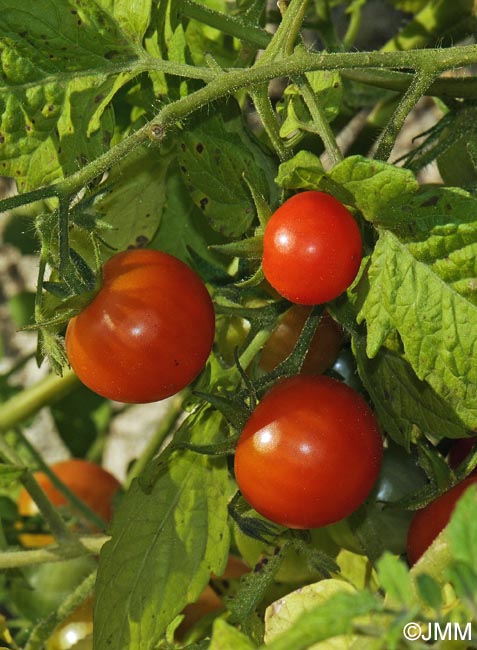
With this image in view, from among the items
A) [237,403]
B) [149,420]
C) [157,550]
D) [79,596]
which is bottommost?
[149,420]

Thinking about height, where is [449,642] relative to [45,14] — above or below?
below

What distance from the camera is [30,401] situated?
134 centimetres

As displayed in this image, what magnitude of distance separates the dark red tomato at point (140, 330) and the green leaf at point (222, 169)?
125 mm

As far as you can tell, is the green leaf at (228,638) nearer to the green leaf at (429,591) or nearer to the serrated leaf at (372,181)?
the green leaf at (429,591)

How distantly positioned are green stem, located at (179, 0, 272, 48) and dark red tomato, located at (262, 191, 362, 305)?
26 cm

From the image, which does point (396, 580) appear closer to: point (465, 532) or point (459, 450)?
point (465, 532)

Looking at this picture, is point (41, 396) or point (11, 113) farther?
point (41, 396)

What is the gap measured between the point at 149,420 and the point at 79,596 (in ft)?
2.64

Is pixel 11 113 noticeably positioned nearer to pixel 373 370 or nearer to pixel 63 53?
pixel 63 53

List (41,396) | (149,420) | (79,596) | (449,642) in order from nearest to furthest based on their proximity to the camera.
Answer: (449,642), (79,596), (41,396), (149,420)

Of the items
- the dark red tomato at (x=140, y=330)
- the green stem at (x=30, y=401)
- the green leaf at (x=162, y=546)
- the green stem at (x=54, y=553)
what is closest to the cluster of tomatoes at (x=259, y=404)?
the dark red tomato at (x=140, y=330)

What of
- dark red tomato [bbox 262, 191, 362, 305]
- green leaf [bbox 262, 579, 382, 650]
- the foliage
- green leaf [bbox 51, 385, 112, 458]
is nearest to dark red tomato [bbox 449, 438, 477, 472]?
the foliage

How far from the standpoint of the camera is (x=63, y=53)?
93cm

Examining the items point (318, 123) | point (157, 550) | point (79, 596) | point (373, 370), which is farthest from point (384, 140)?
point (79, 596)
